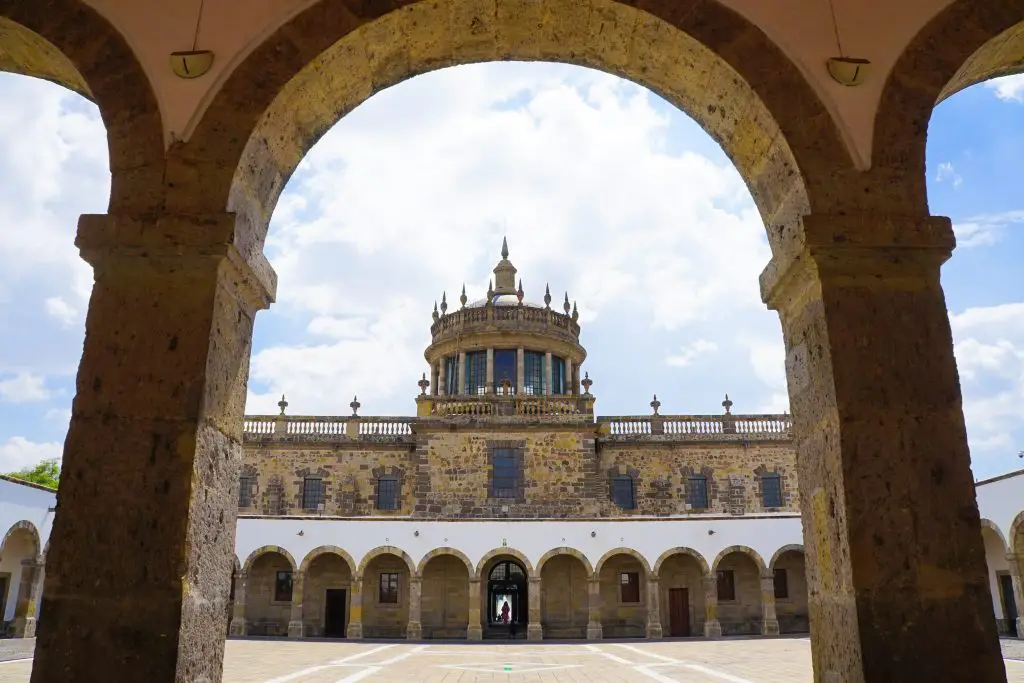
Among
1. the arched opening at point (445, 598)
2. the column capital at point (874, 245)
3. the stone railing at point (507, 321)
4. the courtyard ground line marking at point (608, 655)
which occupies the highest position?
the stone railing at point (507, 321)

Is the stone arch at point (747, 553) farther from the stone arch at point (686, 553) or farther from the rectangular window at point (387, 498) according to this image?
the rectangular window at point (387, 498)

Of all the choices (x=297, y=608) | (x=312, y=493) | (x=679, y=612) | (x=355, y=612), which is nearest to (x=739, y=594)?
(x=679, y=612)

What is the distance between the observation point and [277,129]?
410cm

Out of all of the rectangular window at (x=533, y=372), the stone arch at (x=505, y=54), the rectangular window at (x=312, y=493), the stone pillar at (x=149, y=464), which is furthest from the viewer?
the rectangular window at (x=533, y=372)

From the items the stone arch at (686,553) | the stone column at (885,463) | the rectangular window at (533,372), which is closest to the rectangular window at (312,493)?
the rectangular window at (533,372)

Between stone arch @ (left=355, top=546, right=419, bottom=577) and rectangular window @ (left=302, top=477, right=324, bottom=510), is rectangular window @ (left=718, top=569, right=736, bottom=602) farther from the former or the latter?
rectangular window @ (left=302, top=477, right=324, bottom=510)

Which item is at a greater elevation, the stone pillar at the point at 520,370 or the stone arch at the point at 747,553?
the stone pillar at the point at 520,370

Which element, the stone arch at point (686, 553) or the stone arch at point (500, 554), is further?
the stone arch at point (686, 553)

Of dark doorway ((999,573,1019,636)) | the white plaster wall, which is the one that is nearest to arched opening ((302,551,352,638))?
the white plaster wall

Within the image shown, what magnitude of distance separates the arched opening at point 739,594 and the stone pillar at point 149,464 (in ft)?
70.1

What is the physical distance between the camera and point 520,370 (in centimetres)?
2898

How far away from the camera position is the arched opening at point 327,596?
22969mm

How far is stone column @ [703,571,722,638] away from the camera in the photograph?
2181cm

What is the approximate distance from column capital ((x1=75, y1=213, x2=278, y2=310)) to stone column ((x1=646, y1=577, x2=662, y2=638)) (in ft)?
66.7
